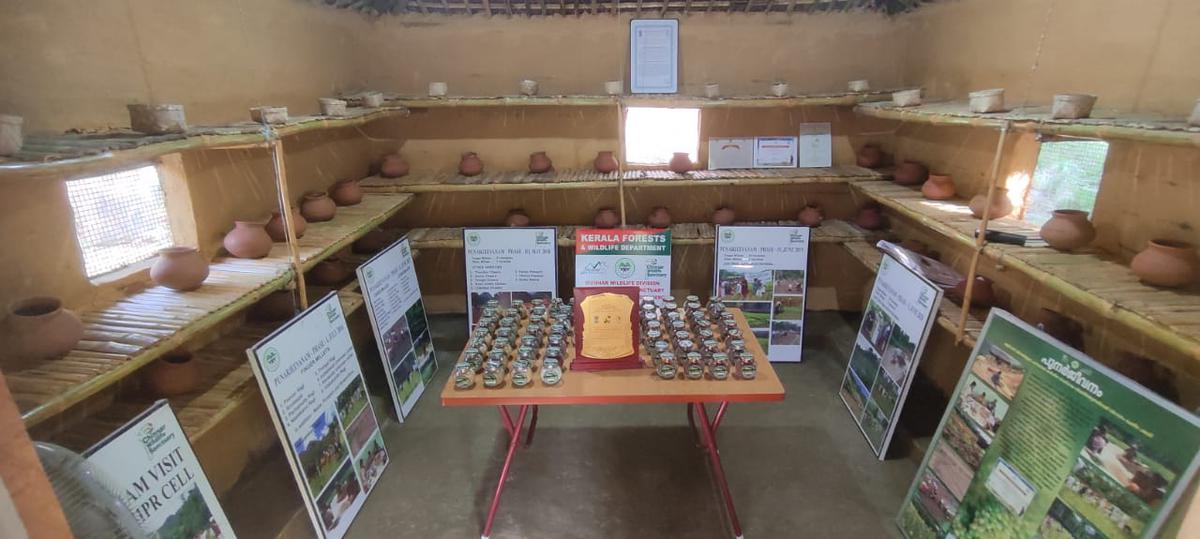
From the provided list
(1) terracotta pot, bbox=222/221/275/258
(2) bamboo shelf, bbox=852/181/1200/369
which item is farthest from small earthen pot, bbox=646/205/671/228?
(1) terracotta pot, bbox=222/221/275/258

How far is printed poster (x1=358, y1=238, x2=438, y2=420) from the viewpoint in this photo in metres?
3.66

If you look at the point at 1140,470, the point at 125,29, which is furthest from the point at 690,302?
the point at 125,29

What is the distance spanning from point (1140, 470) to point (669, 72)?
3.76 meters

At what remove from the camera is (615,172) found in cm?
468

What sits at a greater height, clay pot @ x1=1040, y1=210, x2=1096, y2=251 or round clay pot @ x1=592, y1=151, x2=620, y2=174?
round clay pot @ x1=592, y1=151, x2=620, y2=174

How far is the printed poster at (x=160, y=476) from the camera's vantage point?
1.90m

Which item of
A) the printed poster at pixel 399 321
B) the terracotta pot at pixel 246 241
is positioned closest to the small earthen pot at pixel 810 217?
the printed poster at pixel 399 321

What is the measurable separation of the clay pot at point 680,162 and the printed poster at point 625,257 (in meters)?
0.58

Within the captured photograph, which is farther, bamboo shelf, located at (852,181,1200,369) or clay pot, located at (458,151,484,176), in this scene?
clay pot, located at (458,151,484,176)

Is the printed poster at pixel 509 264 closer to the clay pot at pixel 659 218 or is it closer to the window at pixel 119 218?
the clay pot at pixel 659 218

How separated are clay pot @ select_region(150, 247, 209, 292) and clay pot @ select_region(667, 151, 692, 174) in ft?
10.9

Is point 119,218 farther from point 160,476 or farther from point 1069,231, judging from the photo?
point 1069,231

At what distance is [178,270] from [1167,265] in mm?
3897

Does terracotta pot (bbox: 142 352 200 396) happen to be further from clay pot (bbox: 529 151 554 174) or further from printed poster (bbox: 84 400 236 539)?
clay pot (bbox: 529 151 554 174)
